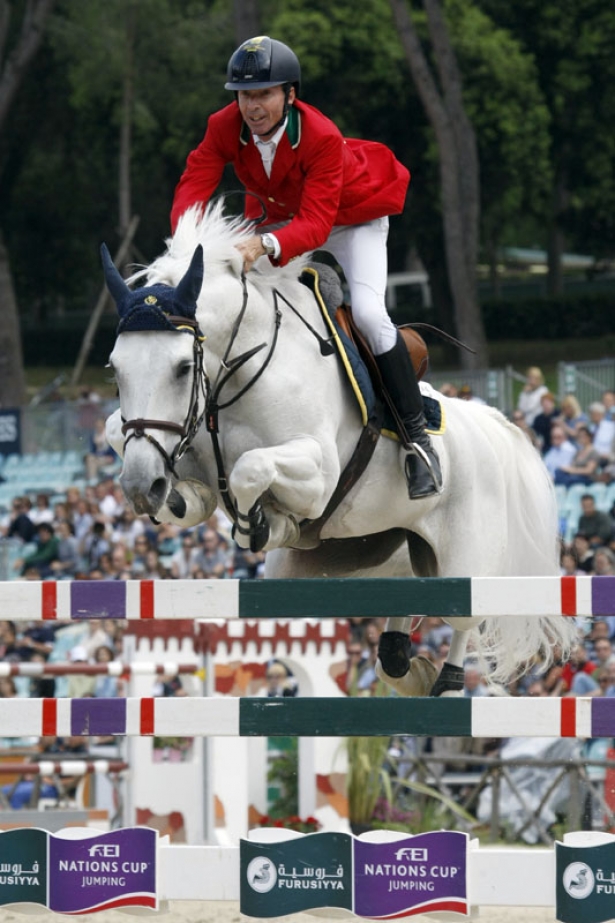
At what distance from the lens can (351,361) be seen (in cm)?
538

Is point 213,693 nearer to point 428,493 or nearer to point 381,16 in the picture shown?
point 428,493

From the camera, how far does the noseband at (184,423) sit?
15.1 ft

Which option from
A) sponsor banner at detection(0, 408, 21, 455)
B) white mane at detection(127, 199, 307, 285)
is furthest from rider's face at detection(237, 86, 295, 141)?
sponsor banner at detection(0, 408, 21, 455)

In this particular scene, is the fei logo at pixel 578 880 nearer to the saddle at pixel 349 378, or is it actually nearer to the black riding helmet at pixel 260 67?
the saddle at pixel 349 378

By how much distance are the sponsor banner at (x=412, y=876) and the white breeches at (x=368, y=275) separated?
6.15ft

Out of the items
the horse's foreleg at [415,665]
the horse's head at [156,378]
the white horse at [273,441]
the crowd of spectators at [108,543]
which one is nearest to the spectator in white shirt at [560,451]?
the crowd of spectators at [108,543]

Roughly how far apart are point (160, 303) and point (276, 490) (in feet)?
2.39

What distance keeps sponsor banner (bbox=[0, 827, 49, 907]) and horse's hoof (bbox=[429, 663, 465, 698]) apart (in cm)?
195

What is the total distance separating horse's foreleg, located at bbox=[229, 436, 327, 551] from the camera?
4812 millimetres

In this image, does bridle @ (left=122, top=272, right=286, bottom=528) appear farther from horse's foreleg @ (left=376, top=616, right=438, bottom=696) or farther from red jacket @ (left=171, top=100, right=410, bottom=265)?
horse's foreleg @ (left=376, top=616, right=438, bottom=696)

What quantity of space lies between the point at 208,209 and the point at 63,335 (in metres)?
33.2

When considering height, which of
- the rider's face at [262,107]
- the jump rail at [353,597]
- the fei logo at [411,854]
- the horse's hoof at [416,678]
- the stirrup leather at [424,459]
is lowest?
the fei logo at [411,854]

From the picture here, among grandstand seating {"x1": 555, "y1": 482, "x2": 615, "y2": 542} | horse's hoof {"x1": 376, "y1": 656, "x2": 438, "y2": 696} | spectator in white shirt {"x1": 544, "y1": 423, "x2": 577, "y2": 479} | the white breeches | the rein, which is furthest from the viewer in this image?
spectator in white shirt {"x1": 544, "y1": 423, "x2": 577, "y2": 479}

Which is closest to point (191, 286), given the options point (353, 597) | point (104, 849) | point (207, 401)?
point (207, 401)
